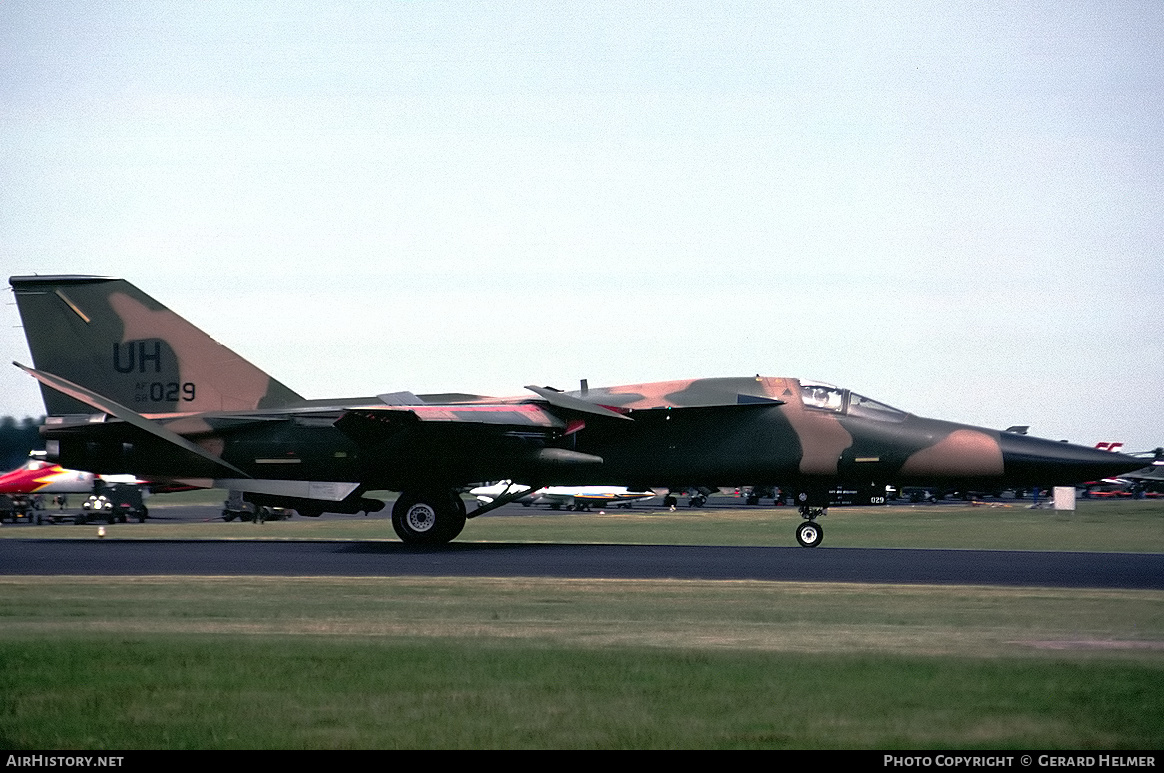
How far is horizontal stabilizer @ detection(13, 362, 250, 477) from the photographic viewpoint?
76.2ft

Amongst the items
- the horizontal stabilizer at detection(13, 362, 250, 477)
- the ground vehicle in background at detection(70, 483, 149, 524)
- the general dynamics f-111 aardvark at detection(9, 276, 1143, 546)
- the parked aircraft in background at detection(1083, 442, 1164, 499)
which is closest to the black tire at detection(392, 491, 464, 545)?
the general dynamics f-111 aardvark at detection(9, 276, 1143, 546)

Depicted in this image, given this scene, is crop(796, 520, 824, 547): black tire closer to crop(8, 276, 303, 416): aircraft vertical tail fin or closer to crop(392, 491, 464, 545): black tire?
crop(392, 491, 464, 545): black tire

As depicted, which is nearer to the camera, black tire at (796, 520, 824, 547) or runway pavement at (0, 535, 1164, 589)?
runway pavement at (0, 535, 1164, 589)

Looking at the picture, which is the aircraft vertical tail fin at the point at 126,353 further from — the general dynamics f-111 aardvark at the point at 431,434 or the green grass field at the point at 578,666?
the green grass field at the point at 578,666

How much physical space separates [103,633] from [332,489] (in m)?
12.6

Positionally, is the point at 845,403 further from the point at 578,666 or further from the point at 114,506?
the point at 114,506

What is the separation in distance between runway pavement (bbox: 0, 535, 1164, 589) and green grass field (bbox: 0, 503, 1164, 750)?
5.19 ft

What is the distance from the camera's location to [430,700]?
8.28 m

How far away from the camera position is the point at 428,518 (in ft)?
77.9

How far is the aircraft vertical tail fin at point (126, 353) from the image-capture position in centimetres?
2483

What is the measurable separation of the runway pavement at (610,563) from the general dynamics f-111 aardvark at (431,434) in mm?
1537
